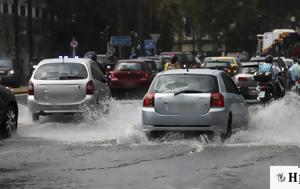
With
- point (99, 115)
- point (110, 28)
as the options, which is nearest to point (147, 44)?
point (110, 28)

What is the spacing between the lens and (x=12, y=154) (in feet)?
42.0

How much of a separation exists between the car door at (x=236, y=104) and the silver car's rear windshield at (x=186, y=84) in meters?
0.48

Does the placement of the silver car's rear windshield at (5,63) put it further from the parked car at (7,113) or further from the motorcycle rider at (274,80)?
the parked car at (7,113)

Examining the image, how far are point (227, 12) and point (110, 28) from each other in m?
21.6

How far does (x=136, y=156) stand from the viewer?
1238cm

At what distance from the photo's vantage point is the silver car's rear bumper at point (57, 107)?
18.2 meters

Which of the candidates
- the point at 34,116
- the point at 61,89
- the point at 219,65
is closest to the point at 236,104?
the point at 61,89

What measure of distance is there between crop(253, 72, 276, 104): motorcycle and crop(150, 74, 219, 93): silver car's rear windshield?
22.1ft

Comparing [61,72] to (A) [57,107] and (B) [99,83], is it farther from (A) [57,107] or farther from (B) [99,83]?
(B) [99,83]

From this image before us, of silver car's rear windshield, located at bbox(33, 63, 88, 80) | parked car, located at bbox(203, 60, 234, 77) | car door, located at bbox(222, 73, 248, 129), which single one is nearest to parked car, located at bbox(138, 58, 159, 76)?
parked car, located at bbox(203, 60, 234, 77)

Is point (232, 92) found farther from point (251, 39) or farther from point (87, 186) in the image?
point (251, 39)

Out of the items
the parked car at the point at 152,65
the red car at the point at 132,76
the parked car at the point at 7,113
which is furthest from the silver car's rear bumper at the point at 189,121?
the parked car at the point at 152,65

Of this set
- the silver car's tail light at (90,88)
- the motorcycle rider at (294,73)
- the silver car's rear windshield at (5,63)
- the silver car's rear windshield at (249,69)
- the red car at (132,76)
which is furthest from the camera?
the silver car's rear windshield at (5,63)

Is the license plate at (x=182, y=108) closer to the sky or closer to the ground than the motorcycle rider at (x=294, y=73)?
closer to the sky
